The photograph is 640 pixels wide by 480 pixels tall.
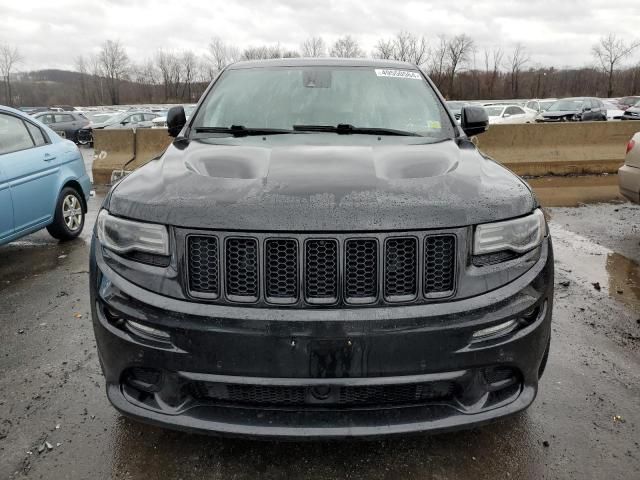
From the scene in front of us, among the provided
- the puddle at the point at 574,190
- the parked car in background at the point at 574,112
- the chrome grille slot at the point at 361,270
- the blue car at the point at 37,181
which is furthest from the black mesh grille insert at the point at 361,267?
the parked car in background at the point at 574,112

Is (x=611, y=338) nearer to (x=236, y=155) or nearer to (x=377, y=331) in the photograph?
(x=377, y=331)

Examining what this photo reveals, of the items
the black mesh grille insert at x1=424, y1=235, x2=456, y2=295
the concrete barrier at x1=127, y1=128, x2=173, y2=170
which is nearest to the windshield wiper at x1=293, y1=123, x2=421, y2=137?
the black mesh grille insert at x1=424, y1=235, x2=456, y2=295

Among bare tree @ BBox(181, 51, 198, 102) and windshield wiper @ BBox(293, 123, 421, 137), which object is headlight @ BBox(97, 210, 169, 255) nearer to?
windshield wiper @ BBox(293, 123, 421, 137)

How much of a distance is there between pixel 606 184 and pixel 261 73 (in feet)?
27.4

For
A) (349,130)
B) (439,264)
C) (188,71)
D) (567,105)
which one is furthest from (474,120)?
(188,71)

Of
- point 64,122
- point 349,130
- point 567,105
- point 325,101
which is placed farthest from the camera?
point 64,122

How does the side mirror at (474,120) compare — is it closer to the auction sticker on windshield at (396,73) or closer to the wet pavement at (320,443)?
the auction sticker on windshield at (396,73)

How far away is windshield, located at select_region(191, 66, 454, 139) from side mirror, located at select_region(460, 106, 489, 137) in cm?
28

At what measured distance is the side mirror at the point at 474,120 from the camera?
3.55m

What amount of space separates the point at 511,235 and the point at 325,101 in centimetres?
170

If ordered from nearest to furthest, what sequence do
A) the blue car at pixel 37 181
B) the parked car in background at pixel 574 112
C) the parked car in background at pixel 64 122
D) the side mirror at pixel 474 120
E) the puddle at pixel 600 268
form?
1. the side mirror at pixel 474 120
2. the puddle at pixel 600 268
3. the blue car at pixel 37 181
4. the parked car in background at pixel 574 112
5. the parked car in background at pixel 64 122

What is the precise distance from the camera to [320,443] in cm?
243

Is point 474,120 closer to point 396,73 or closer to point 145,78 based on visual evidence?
point 396,73

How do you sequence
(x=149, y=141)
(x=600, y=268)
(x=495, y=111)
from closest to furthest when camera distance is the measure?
(x=600, y=268) < (x=149, y=141) < (x=495, y=111)
